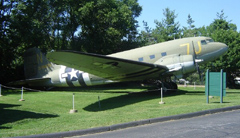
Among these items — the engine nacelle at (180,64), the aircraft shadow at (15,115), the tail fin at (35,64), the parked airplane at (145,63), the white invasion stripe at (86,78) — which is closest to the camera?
the aircraft shadow at (15,115)

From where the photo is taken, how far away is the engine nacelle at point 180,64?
48.4 feet

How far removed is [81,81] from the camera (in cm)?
1769

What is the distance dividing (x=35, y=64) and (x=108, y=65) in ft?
32.7

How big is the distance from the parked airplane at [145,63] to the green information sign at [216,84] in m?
3.61

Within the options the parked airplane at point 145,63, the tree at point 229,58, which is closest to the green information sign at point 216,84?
the parked airplane at point 145,63

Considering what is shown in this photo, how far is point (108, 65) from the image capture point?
514 inches

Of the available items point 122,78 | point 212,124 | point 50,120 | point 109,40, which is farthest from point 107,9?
point 212,124

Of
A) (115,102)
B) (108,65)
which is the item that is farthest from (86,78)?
(115,102)

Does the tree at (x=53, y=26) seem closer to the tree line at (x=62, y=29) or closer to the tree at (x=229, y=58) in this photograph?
the tree line at (x=62, y=29)

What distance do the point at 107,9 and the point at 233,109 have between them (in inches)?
779

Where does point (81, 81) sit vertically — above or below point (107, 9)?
below

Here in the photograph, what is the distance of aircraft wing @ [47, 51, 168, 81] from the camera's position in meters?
11.1

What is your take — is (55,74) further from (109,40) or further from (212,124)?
(212,124)

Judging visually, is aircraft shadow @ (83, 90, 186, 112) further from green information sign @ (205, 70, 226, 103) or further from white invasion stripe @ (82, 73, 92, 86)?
green information sign @ (205, 70, 226, 103)
